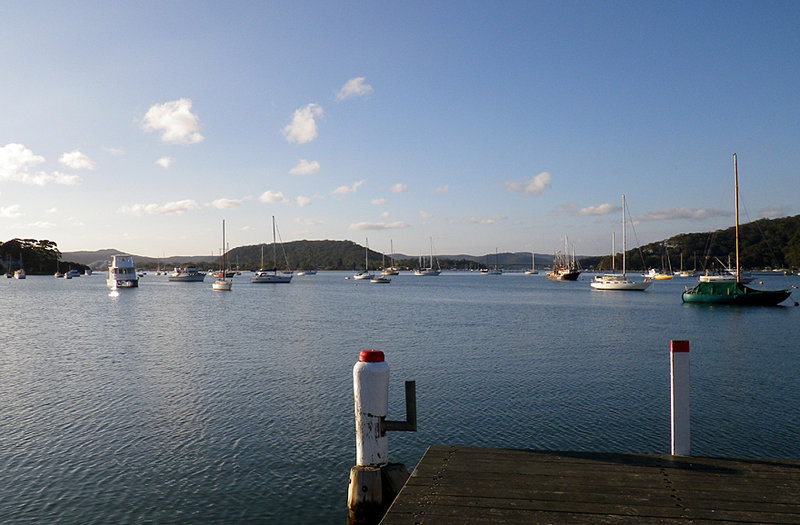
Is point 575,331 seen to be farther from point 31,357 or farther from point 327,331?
point 31,357

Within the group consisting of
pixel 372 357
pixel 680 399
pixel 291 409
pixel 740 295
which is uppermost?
pixel 372 357

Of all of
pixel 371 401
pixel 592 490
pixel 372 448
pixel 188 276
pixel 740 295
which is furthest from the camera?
pixel 188 276

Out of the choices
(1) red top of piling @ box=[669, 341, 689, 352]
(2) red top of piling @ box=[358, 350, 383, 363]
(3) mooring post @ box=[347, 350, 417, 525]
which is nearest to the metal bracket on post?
(3) mooring post @ box=[347, 350, 417, 525]

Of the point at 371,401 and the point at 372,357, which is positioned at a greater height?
the point at 372,357

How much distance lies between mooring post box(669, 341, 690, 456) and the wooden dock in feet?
1.14

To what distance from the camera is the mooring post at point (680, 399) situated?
6863 millimetres

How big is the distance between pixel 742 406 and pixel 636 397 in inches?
118

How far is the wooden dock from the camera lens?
5004 mm

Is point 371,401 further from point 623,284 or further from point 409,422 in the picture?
point 623,284

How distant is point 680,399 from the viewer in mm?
6980

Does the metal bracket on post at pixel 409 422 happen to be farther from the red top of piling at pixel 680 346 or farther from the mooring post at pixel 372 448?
the red top of piling at pixel 680 346

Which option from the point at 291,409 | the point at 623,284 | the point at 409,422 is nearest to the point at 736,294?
the point at 623,284

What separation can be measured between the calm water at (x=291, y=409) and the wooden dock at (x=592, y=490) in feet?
11.9

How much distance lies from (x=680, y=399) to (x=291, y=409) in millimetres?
11704
